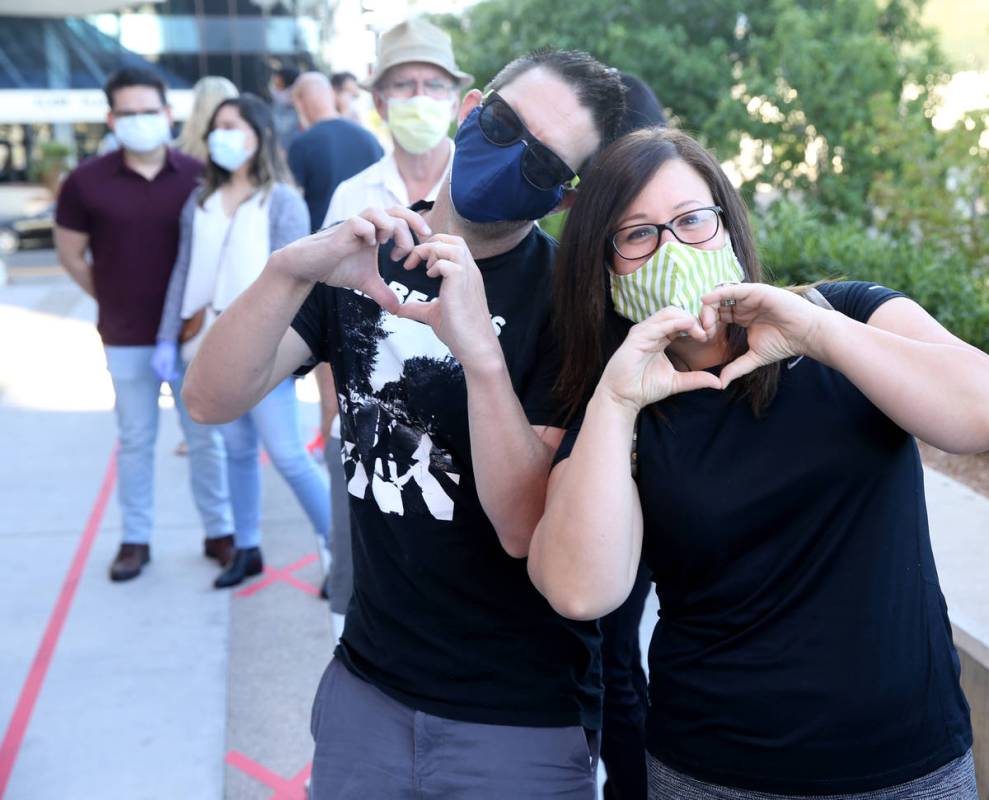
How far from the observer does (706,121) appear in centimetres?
884

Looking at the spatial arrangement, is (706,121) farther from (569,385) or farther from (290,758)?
(569,385)

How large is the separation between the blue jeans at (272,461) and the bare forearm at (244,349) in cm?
219

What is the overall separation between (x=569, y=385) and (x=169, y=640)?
3030 millimetres

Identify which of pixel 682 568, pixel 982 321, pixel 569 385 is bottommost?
pixel 982 321

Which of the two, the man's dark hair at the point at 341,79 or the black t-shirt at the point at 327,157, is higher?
the man's dark hair at the point at 341,79

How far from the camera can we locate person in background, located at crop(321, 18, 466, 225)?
3.44m

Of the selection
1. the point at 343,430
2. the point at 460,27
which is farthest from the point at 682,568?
the point at 460,27

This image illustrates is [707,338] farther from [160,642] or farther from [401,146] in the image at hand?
[160,642]

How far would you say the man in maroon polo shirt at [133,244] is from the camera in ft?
14.6

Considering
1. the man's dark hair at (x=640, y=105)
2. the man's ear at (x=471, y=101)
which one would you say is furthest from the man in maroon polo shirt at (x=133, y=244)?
the man's ear at (x=471, y=101)

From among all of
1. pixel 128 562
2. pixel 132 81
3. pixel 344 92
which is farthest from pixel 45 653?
pixel 344 92

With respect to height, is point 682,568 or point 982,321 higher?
point 682,568

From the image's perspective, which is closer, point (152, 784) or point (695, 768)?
point (695, 768)

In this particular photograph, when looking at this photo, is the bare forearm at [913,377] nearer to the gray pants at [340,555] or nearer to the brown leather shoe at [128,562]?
the gray pants at [340,555]
